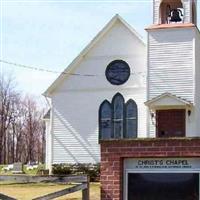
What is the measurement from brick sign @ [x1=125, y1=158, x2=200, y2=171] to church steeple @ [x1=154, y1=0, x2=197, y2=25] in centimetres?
2216

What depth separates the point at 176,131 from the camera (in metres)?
29.0

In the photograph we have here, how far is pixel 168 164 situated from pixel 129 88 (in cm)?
2338

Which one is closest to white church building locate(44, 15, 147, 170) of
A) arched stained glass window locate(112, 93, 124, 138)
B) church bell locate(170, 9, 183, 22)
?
arched stained glass window locate(112, 93, 124, 138)

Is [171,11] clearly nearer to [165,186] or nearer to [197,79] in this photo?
[197,79]

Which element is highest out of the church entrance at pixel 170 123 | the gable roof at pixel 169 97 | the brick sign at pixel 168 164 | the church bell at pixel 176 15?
the church bell at pixel 176 15

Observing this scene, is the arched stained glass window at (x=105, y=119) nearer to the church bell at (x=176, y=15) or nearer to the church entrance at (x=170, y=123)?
the church entrance at (x=170, y=123)

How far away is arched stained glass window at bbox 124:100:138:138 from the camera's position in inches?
1230

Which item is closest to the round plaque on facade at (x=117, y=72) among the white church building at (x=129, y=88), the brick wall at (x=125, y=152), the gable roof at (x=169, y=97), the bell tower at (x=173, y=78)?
the white church building at (x=129, y=88)

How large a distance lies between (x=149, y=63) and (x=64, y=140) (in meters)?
6.96

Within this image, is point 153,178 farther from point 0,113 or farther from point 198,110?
point 0,113

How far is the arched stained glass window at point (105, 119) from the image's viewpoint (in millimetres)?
31781

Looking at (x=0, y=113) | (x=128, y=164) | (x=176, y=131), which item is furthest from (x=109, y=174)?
(x=0, y=113)

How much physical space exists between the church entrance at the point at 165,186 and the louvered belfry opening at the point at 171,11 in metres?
22.5

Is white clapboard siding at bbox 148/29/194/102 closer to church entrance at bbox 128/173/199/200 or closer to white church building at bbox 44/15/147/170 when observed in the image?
white church building at bbox 44/15/147/170
